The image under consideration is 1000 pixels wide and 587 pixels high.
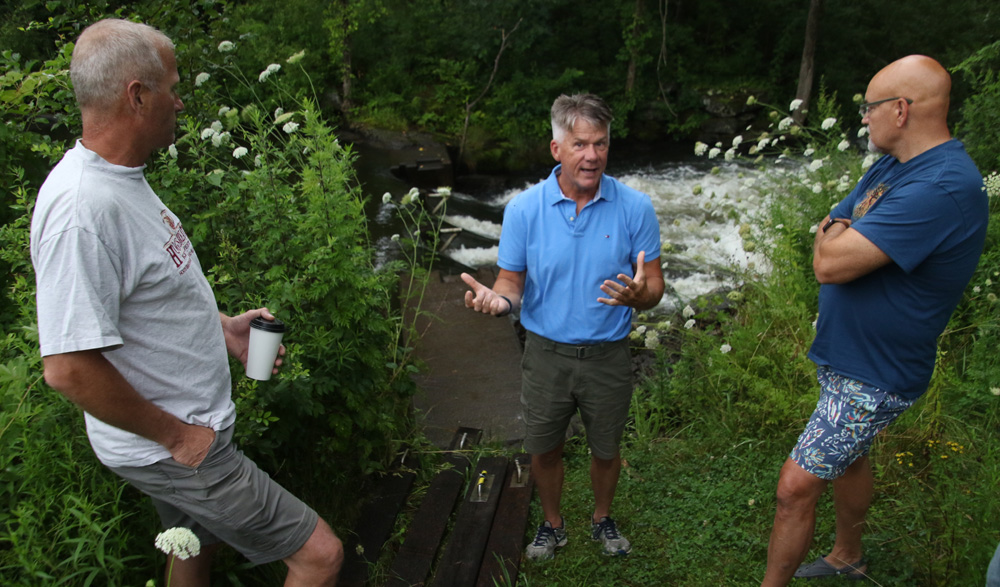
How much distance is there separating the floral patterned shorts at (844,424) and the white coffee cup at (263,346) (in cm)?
176

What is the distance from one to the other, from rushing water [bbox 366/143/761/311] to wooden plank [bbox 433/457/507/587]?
3.37 meters

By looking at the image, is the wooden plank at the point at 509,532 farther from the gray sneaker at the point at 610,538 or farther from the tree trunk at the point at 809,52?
the tree trunk at the point at 809,52

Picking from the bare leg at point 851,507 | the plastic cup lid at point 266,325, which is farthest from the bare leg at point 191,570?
the bare leg at point 851,507

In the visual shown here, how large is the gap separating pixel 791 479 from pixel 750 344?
6.55 feet

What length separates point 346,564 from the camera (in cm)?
303

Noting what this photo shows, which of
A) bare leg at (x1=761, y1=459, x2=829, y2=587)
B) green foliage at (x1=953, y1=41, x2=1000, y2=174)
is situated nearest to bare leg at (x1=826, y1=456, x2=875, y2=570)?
bare leg at (x1=761, y1=459, x2=829, y2=587)

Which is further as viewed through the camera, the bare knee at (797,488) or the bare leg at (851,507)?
the bare leg at (851,507)

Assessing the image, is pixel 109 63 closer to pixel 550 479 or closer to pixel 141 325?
pixel 141 325

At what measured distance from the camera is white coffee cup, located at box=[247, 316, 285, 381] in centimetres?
221

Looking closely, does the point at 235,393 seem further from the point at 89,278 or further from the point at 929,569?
the point at 929,569

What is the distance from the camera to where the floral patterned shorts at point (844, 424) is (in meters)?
2.36

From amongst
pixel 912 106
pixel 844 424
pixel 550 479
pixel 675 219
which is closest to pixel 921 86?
pixel 912 106

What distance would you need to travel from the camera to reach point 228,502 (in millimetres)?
1954

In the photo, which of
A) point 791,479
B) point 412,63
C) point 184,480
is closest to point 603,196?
point 791,479
